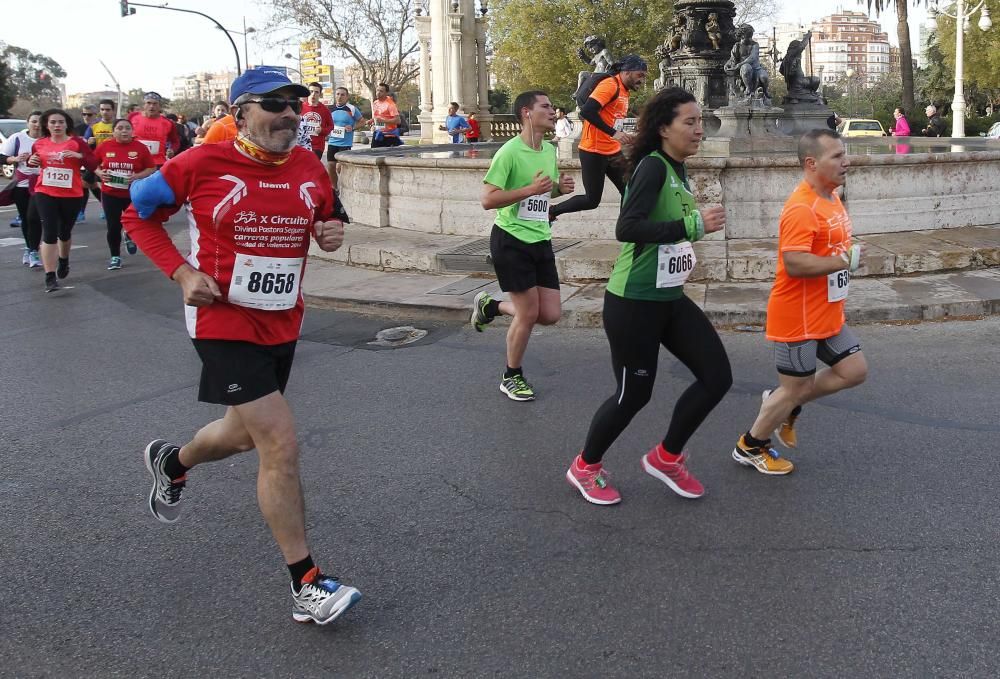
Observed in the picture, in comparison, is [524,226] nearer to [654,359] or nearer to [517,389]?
[517,389]

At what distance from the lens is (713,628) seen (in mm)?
3291

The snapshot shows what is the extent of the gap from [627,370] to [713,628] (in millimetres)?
1347

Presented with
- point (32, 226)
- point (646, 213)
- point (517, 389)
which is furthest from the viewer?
point (32, 226)

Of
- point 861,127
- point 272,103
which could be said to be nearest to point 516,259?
point 272,103

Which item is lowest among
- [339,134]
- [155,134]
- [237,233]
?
[237,233]

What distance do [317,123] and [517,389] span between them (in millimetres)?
9040

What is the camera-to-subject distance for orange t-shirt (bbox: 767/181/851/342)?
4387 millimetres

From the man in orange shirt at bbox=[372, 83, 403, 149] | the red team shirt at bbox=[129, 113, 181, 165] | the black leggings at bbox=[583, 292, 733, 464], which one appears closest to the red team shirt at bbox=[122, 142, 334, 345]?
the black leggings at bbox=[583, 292, 733, 464]

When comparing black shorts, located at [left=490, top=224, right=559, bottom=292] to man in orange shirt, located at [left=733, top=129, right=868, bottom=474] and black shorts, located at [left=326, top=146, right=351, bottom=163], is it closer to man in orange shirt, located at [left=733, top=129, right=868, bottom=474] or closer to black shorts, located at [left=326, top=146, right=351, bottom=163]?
man in orange shirt, located at [left=733, top=129, right=868, bottom=474]

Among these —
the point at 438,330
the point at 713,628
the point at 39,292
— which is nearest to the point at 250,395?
the point at 713,628

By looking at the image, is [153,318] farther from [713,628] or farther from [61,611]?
[713,628]

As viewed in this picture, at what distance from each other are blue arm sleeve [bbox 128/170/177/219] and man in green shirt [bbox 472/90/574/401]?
2.59 m

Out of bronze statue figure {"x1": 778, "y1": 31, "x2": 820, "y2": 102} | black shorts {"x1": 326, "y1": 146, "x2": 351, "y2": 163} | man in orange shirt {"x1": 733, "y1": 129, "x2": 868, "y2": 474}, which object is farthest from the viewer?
bronze statue figure {"x1": 778, "y1": 31, "x2": 820, "y2": 102}

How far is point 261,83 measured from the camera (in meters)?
3.47
